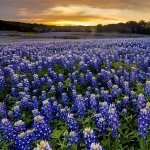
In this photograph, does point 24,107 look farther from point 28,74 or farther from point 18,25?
point 18,25

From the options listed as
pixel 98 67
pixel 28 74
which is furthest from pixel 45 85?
pixel 98 67

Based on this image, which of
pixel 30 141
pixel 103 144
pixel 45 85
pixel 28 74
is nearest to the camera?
pixel 30 141

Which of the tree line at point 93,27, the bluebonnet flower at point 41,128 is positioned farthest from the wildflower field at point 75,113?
the tree line at point 93,27

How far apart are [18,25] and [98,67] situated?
174 ft

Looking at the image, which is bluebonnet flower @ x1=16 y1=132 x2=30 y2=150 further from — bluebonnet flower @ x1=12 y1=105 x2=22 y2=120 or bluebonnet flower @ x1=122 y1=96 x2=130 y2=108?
bluebonnet flower @ x1=122 y1=96 x2=130 y2=108

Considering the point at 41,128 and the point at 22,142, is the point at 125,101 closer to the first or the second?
the point at 41,128

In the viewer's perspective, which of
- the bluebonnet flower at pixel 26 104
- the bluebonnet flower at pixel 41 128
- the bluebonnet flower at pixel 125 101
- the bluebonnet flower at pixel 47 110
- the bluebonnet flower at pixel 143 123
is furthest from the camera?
the bluebonnet flower at pixel 26 104

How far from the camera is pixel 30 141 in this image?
5.85 metres

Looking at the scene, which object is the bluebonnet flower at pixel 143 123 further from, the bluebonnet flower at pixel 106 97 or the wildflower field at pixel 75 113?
the bluebonnet flower at pixel 106 97

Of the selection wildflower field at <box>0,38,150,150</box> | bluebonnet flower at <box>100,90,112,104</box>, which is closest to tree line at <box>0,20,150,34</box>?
wildflower field at <box>0,38,150,150</box>

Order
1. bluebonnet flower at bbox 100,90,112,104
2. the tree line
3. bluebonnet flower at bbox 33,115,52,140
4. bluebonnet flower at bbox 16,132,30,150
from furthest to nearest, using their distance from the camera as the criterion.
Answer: the tree line → bluebonnet flower at bbox 100,90,112,104 → bluebonnet flower at bbox 33,115,52,140 → bluebonnet flower at bbox 16,132,30,150

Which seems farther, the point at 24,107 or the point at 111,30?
the point at 111,30

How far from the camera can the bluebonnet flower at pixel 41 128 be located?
589 cm

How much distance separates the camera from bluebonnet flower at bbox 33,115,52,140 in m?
5.89
